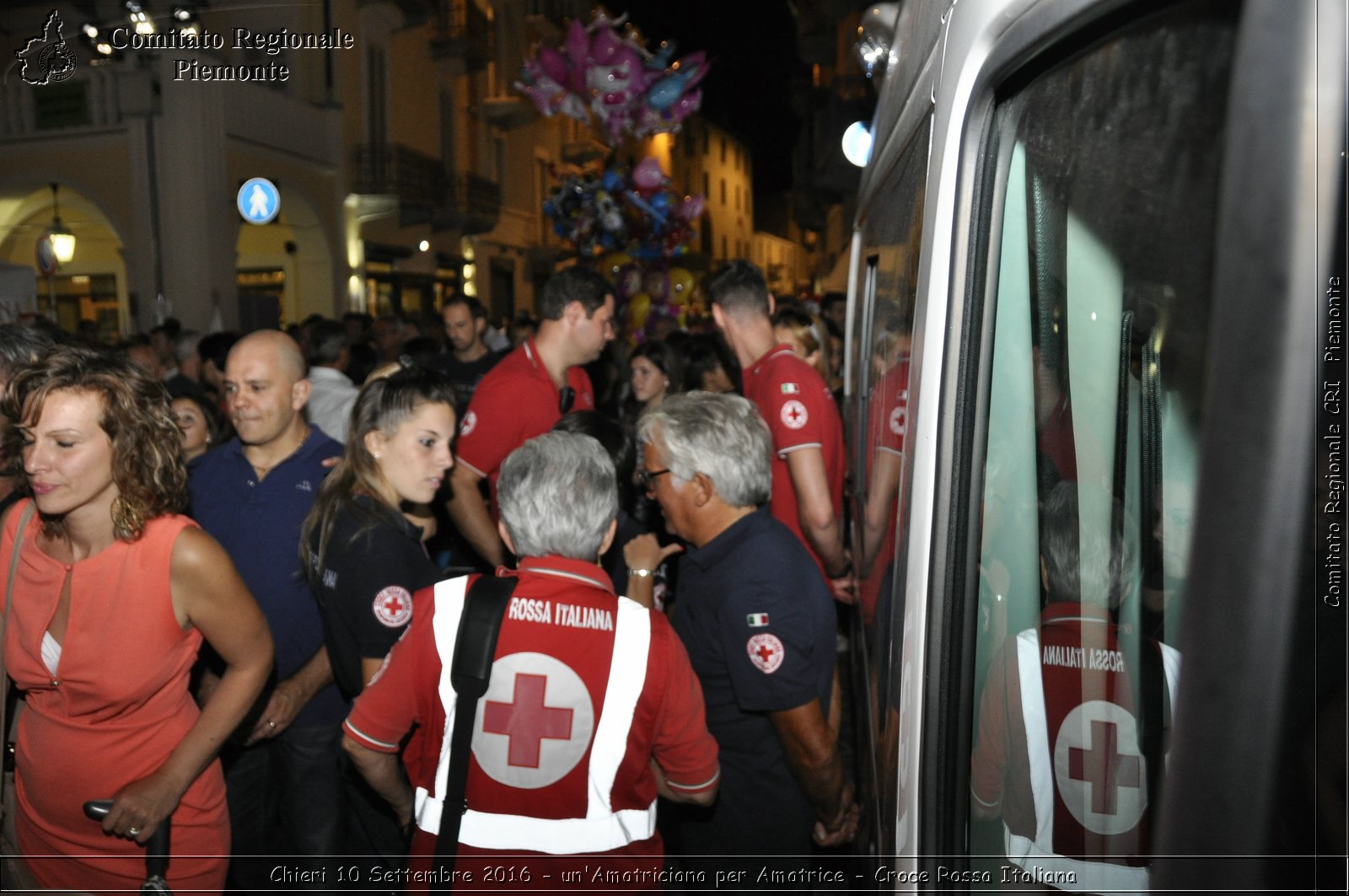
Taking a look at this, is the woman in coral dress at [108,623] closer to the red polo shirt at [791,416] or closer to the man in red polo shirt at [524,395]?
the man in red polo shirt at [524,395]

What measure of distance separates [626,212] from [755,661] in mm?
6745

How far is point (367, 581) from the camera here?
2.69m

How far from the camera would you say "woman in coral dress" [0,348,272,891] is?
227 centimetres

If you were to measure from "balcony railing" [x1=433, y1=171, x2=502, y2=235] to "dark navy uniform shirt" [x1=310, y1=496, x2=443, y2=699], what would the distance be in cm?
2013

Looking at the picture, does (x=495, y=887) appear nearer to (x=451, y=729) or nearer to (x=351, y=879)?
(x=451, y=729)

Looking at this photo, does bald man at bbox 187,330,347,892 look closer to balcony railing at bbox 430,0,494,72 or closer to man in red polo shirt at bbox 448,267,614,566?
man in red polo shirt at bbox 448,267,614,566

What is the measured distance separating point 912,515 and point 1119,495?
36 centimetres

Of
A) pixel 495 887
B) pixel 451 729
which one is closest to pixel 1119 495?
pixel 451 729

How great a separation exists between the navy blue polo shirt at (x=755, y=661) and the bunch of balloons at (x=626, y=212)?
634 centimetres

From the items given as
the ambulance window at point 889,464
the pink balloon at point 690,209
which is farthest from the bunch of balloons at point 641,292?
the ambulance window at point 889,464

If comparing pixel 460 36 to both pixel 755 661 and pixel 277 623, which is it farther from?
pixel 755 661

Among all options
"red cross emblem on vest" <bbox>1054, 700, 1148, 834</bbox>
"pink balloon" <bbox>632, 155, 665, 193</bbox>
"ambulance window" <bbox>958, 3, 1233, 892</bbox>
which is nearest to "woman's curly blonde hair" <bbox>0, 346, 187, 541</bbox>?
"ambulance window" <bbox>958, 3, 1233, 892</bbox>

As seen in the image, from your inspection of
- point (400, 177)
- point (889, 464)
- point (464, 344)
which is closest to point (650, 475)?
point (889, 464)

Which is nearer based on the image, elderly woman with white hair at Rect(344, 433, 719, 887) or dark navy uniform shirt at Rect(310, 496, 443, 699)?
elderly woman with white hair at Rect(344, 433, 719, 887)
